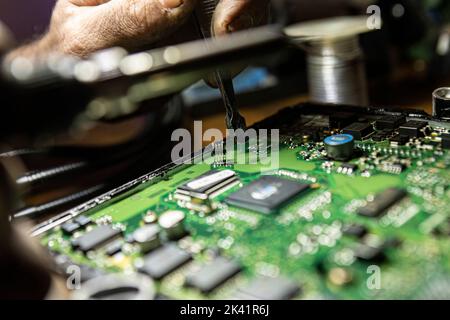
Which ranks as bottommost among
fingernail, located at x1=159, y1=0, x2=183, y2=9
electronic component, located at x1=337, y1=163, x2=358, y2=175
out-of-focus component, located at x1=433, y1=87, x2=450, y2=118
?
electronic component, located at x1=337, y1=163, x2=358, y2=175

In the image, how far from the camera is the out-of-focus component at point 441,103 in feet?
4.05

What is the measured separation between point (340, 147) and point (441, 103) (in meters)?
0.30

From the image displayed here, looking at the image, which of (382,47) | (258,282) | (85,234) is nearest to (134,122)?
(85,234)

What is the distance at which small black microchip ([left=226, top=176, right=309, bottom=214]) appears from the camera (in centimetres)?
100

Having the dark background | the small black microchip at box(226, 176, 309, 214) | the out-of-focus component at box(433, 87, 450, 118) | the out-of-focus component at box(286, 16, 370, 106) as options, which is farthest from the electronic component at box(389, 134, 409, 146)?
the dark background

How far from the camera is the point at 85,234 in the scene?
1.00 metres

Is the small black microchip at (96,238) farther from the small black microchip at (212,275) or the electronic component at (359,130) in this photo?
the electronic component at (359,130)

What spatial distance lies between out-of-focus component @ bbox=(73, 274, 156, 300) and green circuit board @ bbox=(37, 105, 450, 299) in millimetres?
23

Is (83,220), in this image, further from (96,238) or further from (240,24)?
(240,24)

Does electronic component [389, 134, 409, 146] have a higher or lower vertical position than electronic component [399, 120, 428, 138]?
lower

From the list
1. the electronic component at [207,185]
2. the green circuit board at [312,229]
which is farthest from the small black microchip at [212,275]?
the electronic component at [207,185]

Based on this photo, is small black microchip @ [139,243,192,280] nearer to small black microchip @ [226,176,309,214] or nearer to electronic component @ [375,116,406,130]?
small black microchip @ [226,176,309,214]

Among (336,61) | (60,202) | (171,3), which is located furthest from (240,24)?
(336,61)
